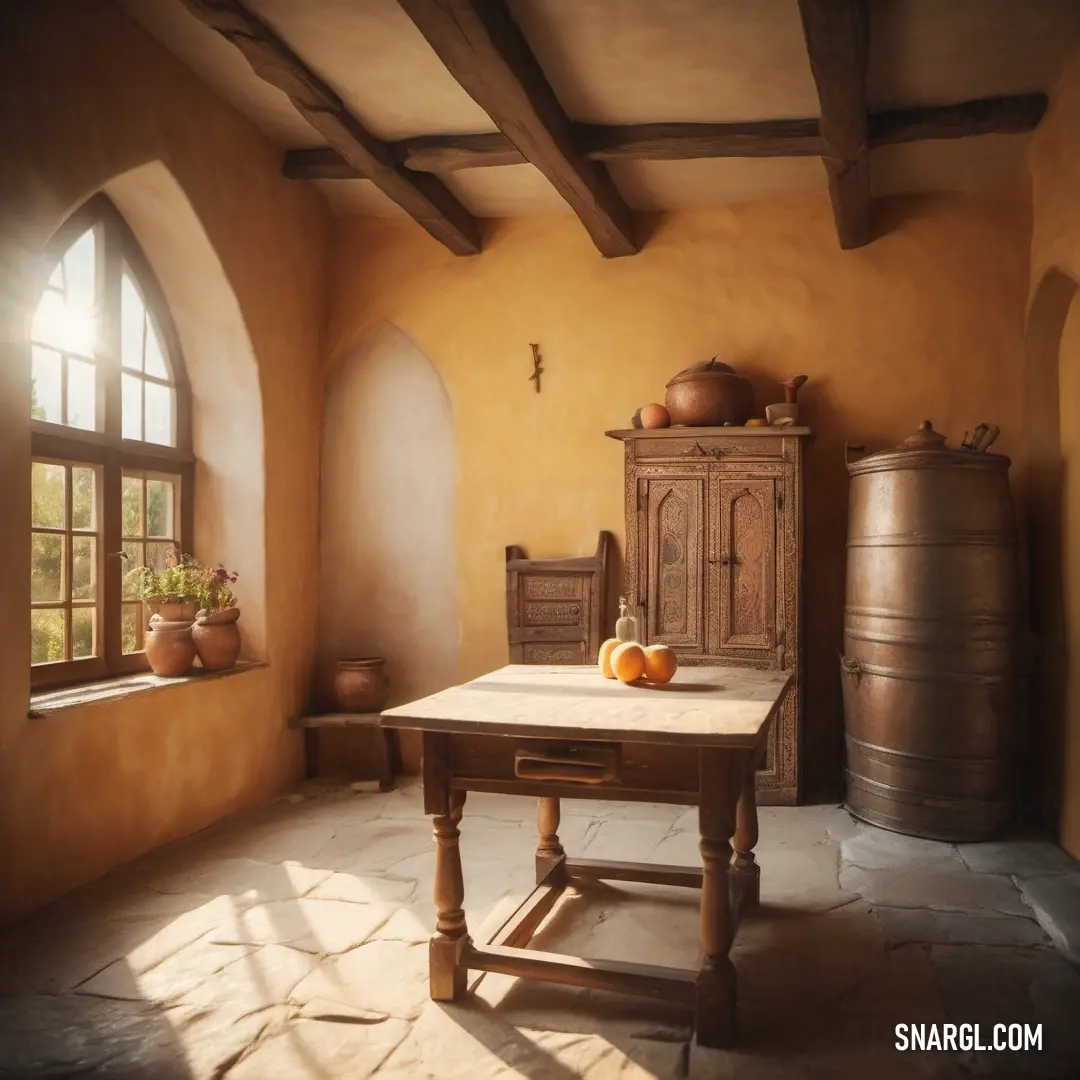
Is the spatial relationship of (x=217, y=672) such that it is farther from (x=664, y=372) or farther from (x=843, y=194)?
(x=843, y=194)

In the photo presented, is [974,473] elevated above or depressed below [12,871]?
above

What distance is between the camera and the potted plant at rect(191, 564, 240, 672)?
4.39m

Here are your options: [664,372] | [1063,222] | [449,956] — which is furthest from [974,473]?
[449,956]

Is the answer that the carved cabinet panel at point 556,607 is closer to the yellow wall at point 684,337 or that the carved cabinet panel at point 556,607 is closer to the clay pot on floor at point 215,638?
the yellow wall at point 684,337

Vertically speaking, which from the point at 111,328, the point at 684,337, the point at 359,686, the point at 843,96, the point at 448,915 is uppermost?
the point at 843,96

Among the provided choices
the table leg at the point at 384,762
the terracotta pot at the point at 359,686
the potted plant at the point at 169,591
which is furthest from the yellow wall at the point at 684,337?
the potted plant at the point at 169,591

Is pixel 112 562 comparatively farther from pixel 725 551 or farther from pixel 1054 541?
pixel 1054 541

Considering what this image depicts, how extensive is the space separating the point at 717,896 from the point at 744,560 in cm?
254

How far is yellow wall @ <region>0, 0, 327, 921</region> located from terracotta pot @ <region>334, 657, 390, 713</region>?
29 cm

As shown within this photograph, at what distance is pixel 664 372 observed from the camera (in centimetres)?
529

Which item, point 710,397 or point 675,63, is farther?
point 710,397

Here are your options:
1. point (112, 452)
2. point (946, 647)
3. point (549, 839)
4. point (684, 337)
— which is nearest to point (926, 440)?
point (946, 647)

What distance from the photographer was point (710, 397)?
15.9 ft

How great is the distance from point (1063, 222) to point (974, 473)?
47.5 inches
